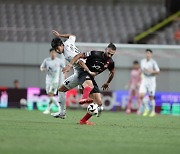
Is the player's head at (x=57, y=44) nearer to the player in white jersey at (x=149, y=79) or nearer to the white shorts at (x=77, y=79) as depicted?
Answer: the white shorts at (x=77, y=79)

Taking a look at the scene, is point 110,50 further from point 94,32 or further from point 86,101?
point 94,32

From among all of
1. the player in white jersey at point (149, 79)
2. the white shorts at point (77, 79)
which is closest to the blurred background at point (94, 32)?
the player in white jersey at point (149, 79)

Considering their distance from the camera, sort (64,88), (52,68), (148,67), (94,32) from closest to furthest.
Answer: (64,88) → (52,68) → (148,67) → (94,32)

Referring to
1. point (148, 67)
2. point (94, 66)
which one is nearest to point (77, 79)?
point (94, 66)

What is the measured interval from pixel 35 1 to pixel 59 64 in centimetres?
1273

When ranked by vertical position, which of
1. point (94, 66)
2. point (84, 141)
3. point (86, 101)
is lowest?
point (84, 141)

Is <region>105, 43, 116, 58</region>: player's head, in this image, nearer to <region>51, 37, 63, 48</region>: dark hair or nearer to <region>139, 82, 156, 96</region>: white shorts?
<region>51, 37, 63, 48</region>: dark hair

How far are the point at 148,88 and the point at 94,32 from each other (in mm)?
8028

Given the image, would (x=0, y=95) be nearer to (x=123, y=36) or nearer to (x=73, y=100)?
(x=73, y=100)

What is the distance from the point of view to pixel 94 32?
29172 millimetres

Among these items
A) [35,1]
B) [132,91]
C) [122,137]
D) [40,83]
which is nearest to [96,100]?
[122,137]

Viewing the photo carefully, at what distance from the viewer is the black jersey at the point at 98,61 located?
13.4 metres

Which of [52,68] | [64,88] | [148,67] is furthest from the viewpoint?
[148,67]

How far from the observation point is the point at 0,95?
2481 centimetres
